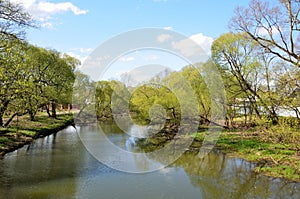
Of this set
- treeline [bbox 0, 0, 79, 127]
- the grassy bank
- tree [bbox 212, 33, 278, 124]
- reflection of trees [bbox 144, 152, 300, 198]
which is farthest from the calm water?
tree [bbox 212, 33, 278, 124]

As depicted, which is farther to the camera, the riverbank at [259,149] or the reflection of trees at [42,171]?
the riverbank at [259,149]

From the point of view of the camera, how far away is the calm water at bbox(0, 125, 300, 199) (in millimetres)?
10219

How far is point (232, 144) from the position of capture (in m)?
20.3

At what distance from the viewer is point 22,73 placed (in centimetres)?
1881

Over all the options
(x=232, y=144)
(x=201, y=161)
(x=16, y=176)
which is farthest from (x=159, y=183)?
(x=232, y=144)

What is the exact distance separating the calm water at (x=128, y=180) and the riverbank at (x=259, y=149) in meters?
0.82

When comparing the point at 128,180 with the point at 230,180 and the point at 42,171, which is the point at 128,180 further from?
the point at 230,180

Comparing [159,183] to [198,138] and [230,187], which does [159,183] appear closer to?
[230,187]

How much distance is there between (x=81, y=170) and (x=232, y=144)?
1203cm

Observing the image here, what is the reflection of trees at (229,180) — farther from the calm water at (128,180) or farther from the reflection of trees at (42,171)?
the reflection of trees at (42,171)

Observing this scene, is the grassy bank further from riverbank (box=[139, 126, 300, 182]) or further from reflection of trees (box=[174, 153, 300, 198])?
reflection of trees (box=[174, 153, 300, 198])

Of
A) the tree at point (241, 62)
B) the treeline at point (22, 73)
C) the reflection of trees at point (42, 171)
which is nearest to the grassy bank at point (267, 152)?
the tree at point (241, 62)

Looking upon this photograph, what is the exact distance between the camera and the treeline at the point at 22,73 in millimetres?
13594

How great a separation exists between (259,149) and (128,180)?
9824 mm
